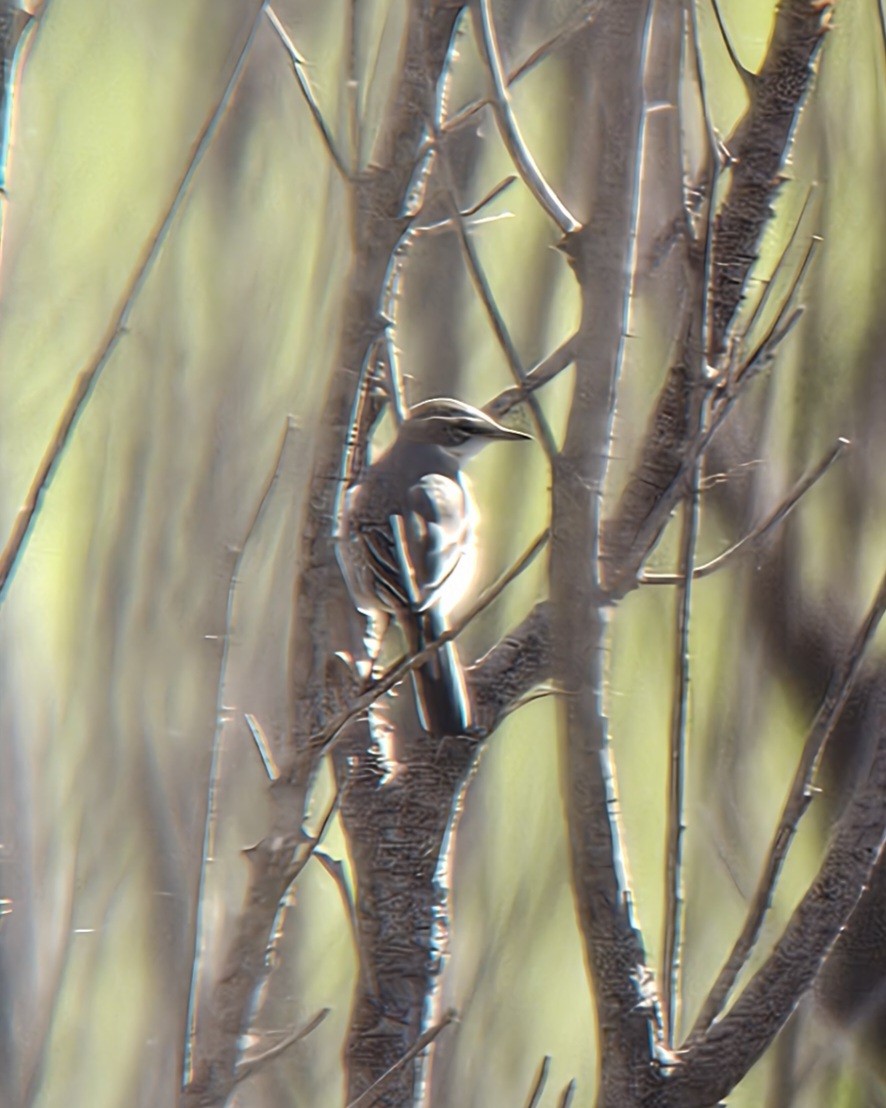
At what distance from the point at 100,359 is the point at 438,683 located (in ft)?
0.78

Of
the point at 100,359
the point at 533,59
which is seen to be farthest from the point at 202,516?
the point at 533,59

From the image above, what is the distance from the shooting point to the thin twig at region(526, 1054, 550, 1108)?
2.34 ft

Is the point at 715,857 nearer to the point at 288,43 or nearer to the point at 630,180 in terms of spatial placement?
the point at 630,180

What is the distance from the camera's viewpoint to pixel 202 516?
65 centimetres

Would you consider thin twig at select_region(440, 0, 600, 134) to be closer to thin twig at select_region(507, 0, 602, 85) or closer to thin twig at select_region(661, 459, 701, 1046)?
thin twig at select_region(507, 0, 602, 85)

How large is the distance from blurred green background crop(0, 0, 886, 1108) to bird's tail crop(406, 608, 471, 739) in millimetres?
18

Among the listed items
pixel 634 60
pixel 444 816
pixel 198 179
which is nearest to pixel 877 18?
pixel 634 60

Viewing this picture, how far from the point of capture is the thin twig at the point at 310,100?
0.66 meters

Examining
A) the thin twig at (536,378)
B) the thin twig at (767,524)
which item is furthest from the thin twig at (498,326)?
the thin twig at (767,524)

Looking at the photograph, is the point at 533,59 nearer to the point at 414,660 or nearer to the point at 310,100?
the point at 310,100

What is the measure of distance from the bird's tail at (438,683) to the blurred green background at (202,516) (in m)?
0.02

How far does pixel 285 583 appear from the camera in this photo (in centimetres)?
66

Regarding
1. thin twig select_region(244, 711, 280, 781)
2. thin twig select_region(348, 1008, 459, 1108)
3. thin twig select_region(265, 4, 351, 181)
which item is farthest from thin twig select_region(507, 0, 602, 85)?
thin twig select_region(348, 1008, 459, 1108)

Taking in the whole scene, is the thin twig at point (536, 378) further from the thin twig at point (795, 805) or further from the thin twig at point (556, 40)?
the thin twig at point (795, 805)
